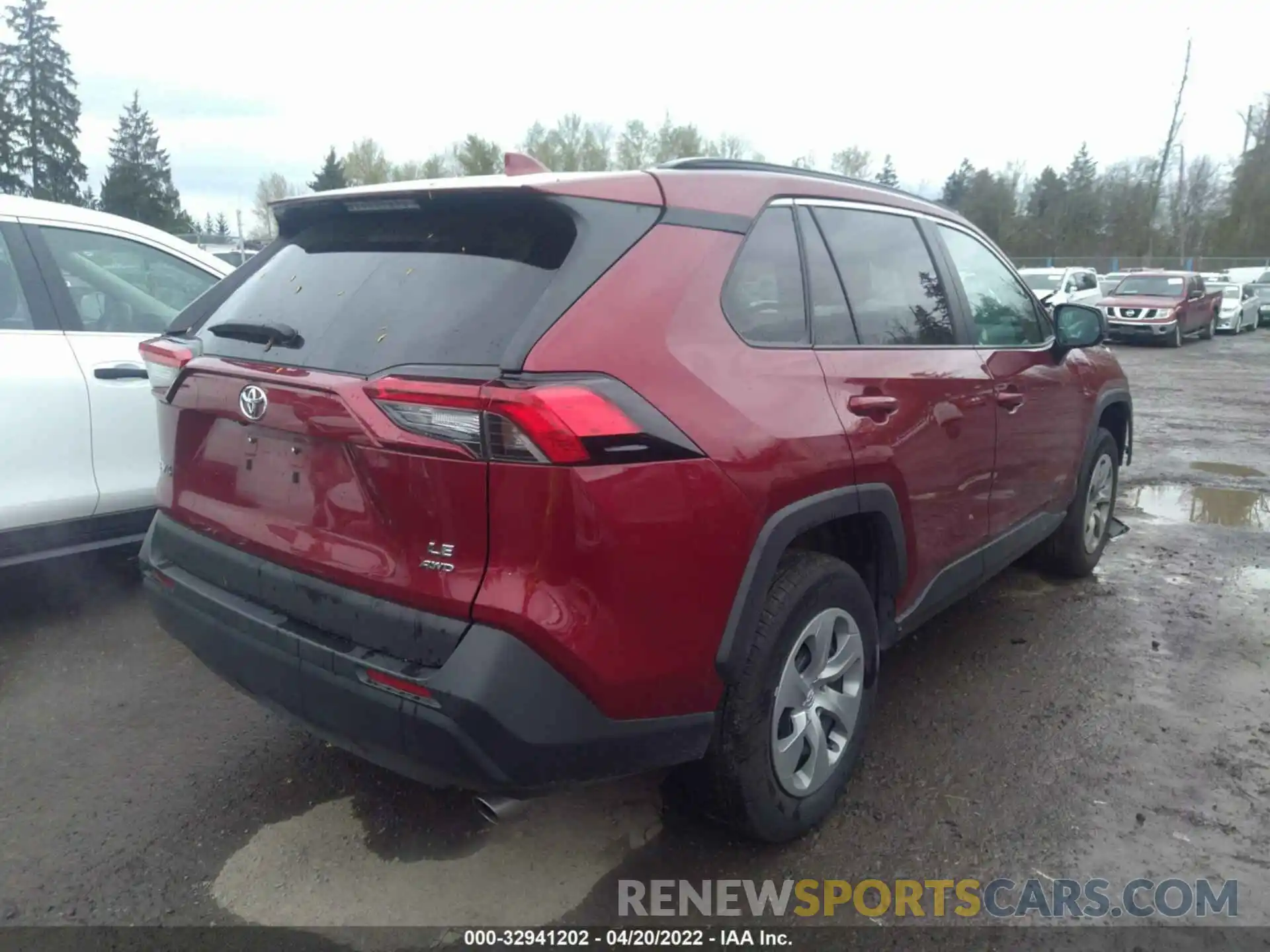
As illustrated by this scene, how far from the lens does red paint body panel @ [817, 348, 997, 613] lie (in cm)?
280

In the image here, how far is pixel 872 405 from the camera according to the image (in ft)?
9.30

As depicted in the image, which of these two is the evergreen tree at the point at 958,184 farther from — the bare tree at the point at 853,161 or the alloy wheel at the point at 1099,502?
the alloy wheel at the point at 1099,502

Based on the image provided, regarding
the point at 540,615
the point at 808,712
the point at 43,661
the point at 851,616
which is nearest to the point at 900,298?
the point at 851,616

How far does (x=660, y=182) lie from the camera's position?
2.43m

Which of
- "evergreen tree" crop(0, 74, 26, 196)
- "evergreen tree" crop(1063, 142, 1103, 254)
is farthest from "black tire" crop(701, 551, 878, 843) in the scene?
"evergreen tree" crop(1063, 142, 1103, 254)

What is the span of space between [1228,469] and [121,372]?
27.4ft

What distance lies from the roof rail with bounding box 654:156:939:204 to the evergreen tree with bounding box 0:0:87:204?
141ft

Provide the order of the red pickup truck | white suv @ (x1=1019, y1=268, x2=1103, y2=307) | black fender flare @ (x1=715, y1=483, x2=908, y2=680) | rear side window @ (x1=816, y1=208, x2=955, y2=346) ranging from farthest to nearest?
white suv @ (x1=1019, y1=268, x2=1103, y2=307) < the red pickup truck < rear side window @ (x1=816, y1=208, x2=955, y2=346) < black fender flare @ (x1=715, y1=483, x2=908, y2=680)

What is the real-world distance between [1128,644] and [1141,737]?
3.03 feet

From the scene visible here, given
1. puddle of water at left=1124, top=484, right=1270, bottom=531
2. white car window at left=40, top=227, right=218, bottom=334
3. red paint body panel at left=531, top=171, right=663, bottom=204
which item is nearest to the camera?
red paint body panel at left=531, top=171, right=663, bottom=204

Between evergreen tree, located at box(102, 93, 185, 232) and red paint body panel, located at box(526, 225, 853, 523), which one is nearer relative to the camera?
red paint body panel, located at box(526, 225, 853, 523)

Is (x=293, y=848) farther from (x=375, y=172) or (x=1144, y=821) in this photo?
(x=375, y=172)

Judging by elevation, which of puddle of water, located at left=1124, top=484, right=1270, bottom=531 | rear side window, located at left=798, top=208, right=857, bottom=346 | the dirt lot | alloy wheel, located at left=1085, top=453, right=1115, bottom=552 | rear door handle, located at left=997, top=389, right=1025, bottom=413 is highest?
rear side window, located at left=798, top=208, right=857, bottom=346

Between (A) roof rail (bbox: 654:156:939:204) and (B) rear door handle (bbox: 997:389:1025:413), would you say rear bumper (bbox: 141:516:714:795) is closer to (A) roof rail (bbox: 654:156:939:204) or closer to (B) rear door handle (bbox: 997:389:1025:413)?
(A) roof rail (bbox: 654:156:939:204)
